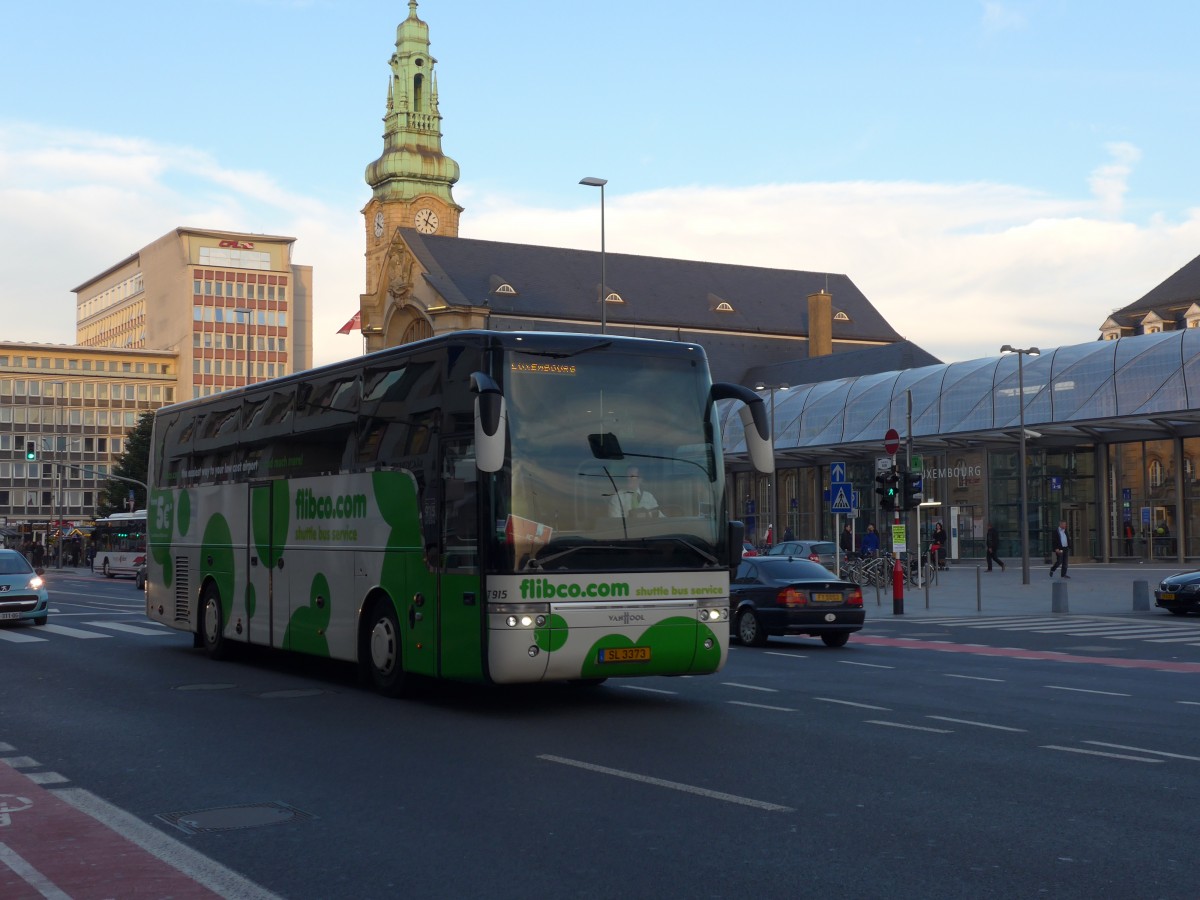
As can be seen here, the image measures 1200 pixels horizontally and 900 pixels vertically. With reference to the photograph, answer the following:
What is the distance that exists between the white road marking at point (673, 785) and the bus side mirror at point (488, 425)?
2.74 metres

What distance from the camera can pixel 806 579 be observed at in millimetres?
22641

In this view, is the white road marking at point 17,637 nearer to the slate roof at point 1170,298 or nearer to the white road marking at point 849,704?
the white road marking at point 849,704

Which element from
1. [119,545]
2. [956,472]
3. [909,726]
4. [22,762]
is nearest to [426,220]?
[119,545]

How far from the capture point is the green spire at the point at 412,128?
367 ft

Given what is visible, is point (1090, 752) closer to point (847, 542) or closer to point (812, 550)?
point (812, 550)

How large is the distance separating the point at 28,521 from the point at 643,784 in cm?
13251

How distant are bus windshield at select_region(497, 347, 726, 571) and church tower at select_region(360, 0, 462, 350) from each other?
98.3 meters

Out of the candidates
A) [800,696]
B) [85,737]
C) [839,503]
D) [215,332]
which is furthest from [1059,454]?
[215,332]

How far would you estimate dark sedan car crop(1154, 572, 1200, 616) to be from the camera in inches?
1157

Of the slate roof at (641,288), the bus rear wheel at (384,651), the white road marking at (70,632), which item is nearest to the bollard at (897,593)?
→ the white road marking at (70,632)

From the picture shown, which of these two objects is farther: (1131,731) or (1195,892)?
(1131,731)

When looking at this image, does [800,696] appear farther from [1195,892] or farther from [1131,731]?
[1195,892]

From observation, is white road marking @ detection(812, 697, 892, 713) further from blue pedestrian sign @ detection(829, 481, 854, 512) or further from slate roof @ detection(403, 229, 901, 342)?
slate roof @ detection(403, 229, 901, 342)

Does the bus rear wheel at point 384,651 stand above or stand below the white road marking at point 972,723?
above
